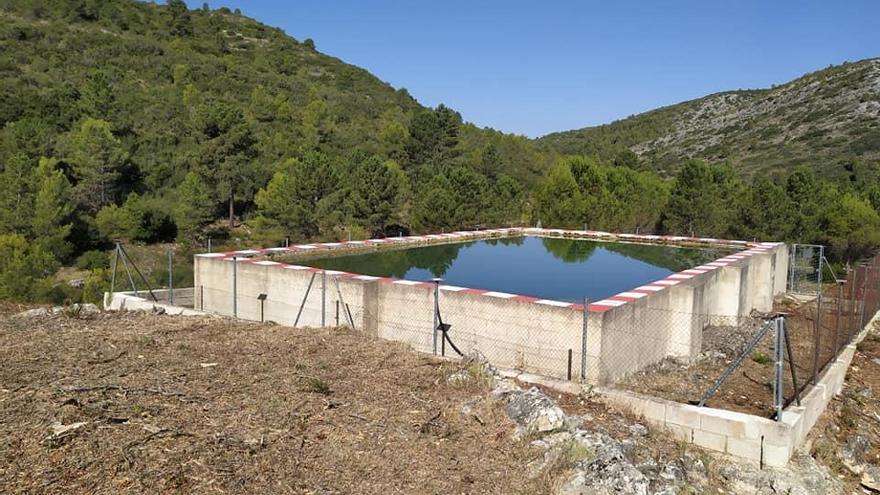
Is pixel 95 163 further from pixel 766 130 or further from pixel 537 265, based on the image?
pixel 766 130

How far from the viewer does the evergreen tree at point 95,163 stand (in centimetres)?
2983

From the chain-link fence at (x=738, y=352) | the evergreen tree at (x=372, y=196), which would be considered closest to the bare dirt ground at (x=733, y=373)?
the chain-link fence at (x=738, y=352)

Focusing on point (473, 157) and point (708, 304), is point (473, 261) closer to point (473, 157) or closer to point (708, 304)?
point (708, 304)

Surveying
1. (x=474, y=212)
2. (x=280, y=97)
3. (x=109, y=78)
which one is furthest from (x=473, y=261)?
(x=109, y=78)

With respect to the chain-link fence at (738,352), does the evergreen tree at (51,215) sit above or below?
above

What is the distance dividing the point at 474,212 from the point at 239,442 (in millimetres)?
22240

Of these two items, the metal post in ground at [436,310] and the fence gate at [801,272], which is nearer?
the metal post in ground at [436,310]

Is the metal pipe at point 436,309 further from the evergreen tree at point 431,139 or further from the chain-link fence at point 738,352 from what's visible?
the evergreen tree at point 431,139

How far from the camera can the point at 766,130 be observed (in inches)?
2928

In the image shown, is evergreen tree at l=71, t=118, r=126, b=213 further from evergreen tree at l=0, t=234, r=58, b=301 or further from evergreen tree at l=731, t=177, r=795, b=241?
evergreen tree at l=731, t=177, r=795, b=241

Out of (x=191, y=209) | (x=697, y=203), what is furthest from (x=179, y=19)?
(x=697, y=203)

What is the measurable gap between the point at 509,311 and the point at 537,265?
780cm

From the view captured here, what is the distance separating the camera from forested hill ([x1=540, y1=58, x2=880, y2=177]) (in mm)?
59375

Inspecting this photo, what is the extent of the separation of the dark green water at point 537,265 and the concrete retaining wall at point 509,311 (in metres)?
1.58
